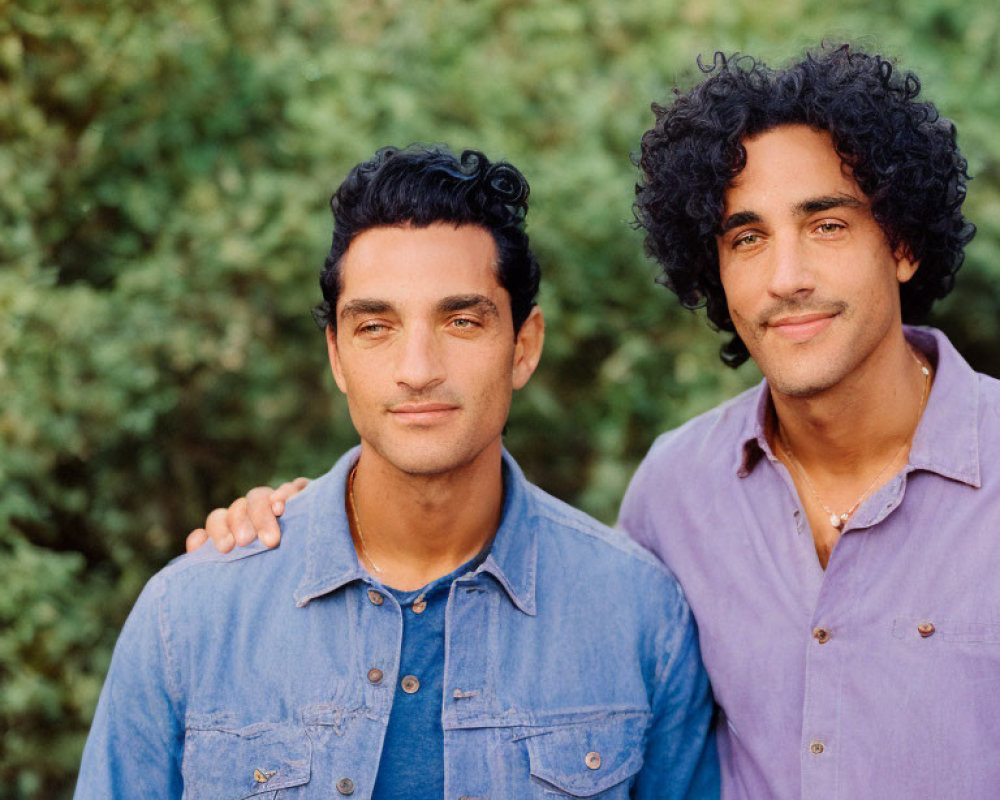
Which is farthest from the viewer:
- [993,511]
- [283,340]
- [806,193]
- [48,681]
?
[283,340]

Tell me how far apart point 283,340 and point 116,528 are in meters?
0.91

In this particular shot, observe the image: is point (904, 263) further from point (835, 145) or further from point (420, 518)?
point (420, 518)

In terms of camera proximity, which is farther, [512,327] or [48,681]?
[48,681]

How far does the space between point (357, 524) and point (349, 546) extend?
158 mm

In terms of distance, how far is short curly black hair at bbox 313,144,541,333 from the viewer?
107 inches

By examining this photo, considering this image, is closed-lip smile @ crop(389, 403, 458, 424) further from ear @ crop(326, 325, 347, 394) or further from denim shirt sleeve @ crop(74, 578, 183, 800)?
denim shirt sleeve @ crop(74, 578, 183, 800)

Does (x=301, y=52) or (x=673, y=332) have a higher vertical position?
(x=301, y=52)

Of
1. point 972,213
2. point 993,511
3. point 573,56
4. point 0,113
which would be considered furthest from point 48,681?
point 972,213

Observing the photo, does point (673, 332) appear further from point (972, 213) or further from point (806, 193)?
point (806, 193)

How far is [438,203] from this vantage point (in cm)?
271

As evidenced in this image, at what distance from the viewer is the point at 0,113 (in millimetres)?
3848

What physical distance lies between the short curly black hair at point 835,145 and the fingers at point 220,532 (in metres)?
1.43

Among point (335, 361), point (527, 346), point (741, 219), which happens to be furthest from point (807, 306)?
point (335, 361)

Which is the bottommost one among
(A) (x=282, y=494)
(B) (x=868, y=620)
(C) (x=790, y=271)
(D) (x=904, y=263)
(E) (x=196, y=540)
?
(B) (x=868, y=620)
